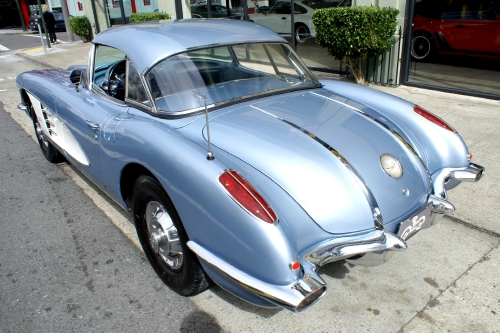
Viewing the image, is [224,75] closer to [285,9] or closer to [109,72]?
[109,72]

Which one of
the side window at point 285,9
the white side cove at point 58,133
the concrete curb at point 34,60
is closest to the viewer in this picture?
the white side cove at point 58,133

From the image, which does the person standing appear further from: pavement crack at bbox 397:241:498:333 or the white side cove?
pavement crack at bbox 397:241:498:333

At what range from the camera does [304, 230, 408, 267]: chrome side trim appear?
6.49ft

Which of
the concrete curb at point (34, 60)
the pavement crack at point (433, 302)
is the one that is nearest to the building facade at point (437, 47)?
the pavement crack at point (433, 302)

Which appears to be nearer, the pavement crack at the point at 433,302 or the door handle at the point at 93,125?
the pavement crack at the point at 433,302

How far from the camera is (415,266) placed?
2754 millimetres

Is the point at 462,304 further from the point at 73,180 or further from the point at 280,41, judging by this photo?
the point at 73,180

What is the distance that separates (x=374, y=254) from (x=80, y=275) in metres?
1.96

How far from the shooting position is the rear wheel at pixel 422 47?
7.74 meters

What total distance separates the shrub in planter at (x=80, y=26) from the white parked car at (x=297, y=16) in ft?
33.3

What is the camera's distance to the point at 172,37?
3055 millimetres

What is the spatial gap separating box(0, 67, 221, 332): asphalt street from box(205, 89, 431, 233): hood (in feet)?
3.14

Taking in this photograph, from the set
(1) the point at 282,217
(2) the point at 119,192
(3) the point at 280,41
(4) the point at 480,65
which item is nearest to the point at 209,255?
(1) the point at 282,217

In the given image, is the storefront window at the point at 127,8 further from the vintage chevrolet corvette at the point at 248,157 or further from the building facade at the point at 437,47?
the vintage chevrolet corvette at the point at 248,157
